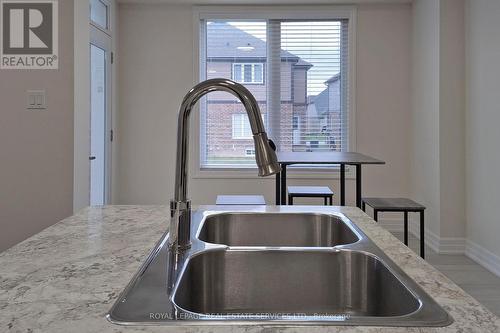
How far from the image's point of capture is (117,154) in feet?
15.8

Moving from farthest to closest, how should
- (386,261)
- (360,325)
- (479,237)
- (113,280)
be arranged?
(479,237), (386,261), (113,280), (360,325)

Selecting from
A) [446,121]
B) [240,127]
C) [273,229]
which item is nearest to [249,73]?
[240,127]

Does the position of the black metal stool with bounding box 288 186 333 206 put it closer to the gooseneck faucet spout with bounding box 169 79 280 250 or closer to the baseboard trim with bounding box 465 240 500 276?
the baseboard trim with bounding box 465 240 500 276

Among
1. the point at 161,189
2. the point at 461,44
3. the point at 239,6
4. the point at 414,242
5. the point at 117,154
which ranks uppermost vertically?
the point at 239,6

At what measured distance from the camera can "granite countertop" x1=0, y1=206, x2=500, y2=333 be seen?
1.84ft

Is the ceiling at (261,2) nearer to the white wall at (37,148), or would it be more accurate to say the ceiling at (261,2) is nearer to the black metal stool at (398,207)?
the white wall at (37,148)

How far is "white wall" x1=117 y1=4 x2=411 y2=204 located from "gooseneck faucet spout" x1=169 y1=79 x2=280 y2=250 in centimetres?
394

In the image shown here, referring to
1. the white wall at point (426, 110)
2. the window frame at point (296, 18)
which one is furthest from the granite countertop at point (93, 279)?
the window frame at point (296, 18)

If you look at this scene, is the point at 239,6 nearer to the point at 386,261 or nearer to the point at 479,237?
the point at 479,237

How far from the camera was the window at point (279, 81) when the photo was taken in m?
4.90

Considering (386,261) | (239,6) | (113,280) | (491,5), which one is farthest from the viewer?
(239,6)

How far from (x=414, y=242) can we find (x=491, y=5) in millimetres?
2286

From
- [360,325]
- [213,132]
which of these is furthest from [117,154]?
[360,325]

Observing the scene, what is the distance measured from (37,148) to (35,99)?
1.10 feet
